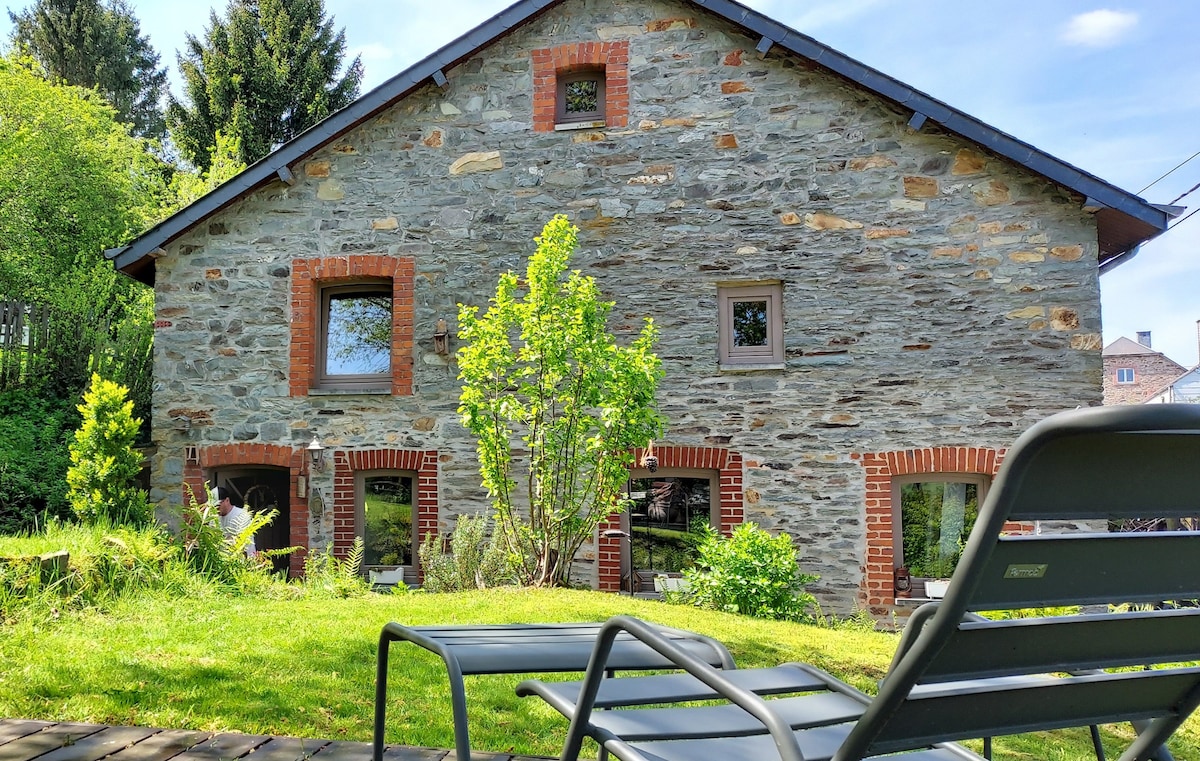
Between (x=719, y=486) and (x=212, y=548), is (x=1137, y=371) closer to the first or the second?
(x=719, y=486)

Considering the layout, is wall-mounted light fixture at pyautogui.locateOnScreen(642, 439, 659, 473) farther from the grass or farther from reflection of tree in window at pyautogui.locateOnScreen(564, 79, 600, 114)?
reflection of tree in window at pyautogui.locateOnScreen(564, 79, 600, 114)

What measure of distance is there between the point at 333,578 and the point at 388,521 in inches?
77.9

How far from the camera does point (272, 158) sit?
9.30 metres

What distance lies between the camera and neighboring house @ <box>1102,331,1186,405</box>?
52719mm

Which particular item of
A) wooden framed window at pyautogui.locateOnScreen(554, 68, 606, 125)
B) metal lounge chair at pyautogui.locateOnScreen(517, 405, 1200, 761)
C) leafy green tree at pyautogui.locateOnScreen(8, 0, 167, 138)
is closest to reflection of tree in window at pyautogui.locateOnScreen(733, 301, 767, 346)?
wooden framed window at pyautogui.locateOnScreen(554, 68, 606, 125)

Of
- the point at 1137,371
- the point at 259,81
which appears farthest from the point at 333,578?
the point at 1137,371

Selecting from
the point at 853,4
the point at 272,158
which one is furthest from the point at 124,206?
the point at 853,4

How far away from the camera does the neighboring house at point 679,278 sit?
8.48 m

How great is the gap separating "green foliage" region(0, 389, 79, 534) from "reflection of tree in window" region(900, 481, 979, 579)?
9917mm

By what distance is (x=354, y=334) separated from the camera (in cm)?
969

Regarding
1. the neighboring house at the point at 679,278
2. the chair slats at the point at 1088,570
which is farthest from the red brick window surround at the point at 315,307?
the chair slats at the point at 1088,570

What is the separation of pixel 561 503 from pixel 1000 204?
5.21m

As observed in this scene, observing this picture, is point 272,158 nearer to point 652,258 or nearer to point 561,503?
point 652,258

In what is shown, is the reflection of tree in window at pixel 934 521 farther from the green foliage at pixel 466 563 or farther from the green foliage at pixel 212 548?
the green foliage at pixel 212 548
